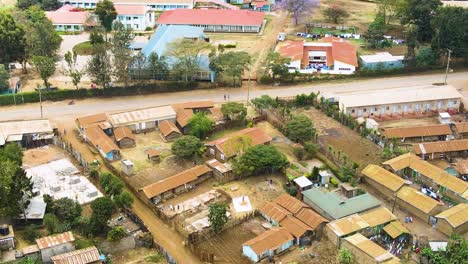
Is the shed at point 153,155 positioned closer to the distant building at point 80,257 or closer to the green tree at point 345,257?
the distant building at point 80,257

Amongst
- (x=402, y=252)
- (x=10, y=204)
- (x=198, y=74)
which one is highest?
(x=198, y=74)

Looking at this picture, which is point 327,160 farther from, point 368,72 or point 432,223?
point 368,72

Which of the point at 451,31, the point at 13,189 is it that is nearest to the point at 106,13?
the point at 451,31

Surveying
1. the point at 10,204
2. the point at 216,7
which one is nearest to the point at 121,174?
the point at 10,204

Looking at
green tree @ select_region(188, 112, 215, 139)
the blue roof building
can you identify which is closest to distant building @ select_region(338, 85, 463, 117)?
green tree @ select_region(188, 112, 215, 139)

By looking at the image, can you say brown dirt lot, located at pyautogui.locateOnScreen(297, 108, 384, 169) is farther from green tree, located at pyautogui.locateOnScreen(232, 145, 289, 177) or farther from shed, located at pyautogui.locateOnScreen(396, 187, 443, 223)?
green tree, located at pyautogui.locateOnScreen(232, 145, 289, 177)

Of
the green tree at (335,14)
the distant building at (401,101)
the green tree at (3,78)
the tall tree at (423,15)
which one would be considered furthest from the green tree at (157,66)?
the green tree at (335,14)
